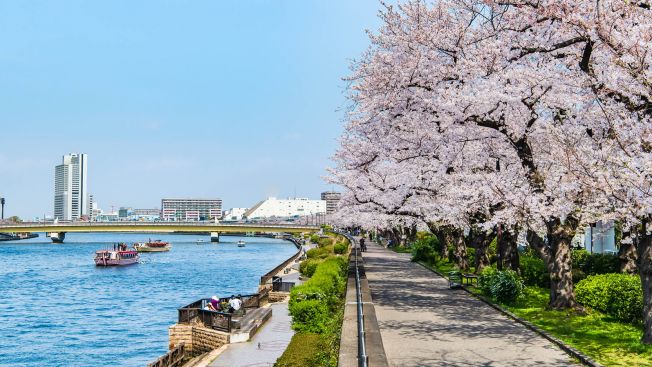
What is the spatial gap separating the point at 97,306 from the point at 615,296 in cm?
4745

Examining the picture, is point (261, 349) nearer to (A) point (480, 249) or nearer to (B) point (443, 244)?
(A) point (480, 249)

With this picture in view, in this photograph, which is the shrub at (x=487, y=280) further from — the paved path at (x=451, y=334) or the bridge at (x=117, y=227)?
the bridge at (x=117, y=227)

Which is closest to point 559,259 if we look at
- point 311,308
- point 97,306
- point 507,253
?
point 311,308

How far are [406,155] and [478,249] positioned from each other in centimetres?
964

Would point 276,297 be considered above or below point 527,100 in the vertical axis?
below

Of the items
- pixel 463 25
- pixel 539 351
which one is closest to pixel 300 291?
pixel 539 351

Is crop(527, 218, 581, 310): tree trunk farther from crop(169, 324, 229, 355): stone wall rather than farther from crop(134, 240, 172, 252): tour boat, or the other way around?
crop(134, 240, 172, 252): tour boat

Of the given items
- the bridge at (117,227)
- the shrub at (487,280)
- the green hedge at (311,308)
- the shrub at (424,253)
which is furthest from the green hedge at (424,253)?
the bridge at (117,227)

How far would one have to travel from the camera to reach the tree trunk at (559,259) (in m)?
22.2

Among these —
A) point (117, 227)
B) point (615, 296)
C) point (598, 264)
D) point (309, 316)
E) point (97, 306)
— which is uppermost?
point (598, 264)

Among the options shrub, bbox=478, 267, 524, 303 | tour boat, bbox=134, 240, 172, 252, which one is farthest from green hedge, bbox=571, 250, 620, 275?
tour boat, bbox=134, 240, 172, 252

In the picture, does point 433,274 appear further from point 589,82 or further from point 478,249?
point 589,82

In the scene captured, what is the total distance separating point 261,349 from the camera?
24.8m

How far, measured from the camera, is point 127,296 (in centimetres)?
6400
